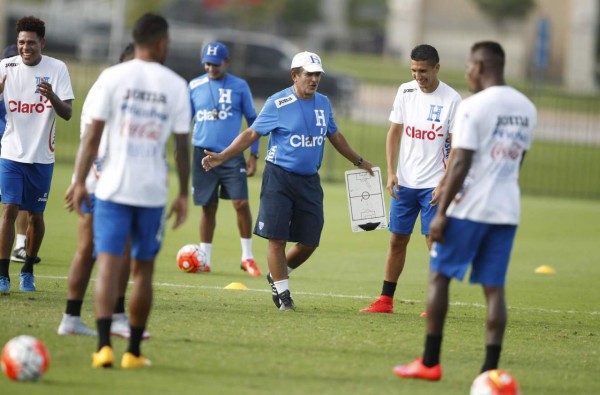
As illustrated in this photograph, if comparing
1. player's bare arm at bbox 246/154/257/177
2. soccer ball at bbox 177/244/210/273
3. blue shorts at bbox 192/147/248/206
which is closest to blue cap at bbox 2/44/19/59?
blue shorts at bbox 192/147/248/206

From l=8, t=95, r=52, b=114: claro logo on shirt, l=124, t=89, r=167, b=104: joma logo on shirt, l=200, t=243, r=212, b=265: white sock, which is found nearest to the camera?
l=124, t=89, r=167, b=104: joma logo on shirt

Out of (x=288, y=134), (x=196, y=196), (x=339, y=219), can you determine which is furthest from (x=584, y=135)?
(x=288, y=134)

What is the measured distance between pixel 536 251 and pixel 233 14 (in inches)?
1571

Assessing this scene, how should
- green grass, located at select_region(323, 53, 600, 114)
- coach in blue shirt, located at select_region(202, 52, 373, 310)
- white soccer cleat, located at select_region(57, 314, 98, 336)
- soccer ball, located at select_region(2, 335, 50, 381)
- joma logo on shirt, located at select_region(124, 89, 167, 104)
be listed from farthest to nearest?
1. green grass, located at select_region(323, 53, 600, 114)
2. coach in blue shirt, located at select_region(202, 52, 373, 310)
3. white soccer cleat, located at select_region(57, 314, 98, 336)
4. joma logo on shirt, located at select_region(124, 89, 167, 104)
5. soccer ball, located at select_region(2, 335, 50, 381)

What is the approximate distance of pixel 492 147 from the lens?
776 centimetres

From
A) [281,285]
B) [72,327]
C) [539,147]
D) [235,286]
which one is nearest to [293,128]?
[281,285]

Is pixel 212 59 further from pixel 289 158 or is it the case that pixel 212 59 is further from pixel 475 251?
pixel 475 251

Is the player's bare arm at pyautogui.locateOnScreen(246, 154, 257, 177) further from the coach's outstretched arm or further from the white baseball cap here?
the white baseball cap

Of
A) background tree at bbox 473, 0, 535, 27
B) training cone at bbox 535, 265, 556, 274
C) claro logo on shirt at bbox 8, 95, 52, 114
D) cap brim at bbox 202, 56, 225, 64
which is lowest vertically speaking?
training cone at bbox 535, 265, 556, 274

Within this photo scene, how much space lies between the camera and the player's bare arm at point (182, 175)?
25.7 feet

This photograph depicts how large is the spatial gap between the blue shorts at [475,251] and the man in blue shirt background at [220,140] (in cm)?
594

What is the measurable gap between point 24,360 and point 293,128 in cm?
407

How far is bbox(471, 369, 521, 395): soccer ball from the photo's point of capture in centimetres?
721

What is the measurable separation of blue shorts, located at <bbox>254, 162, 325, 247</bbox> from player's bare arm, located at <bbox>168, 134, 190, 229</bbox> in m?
2.63
